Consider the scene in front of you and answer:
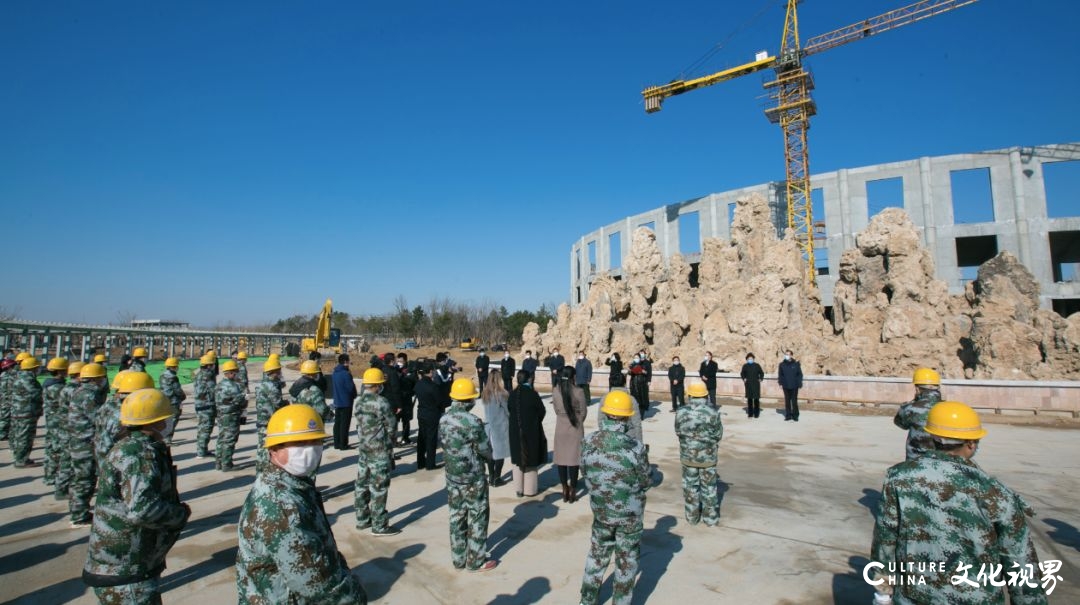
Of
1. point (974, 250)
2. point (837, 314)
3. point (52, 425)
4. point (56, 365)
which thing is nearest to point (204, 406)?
point (56, 365)

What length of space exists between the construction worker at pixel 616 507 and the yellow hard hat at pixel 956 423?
6.19 ft

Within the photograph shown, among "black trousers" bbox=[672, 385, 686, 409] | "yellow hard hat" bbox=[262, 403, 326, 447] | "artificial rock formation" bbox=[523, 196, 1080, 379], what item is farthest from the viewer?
"artificial rock formation" bbox=[523, 196, 1080, 379]

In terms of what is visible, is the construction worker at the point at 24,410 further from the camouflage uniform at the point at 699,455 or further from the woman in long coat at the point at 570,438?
the camouflage uniform at the point at 699,455

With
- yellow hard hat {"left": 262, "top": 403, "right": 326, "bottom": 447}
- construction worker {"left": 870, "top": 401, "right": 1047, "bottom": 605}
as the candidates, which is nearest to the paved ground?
construction worker {"left": 870, "top": 401, "right": 1047, "bottom": 605}

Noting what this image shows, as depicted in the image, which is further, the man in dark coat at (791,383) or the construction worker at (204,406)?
the man in dark coat at (791,383)

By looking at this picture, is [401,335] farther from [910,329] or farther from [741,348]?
[910,329]

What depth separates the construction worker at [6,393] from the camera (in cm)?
1041

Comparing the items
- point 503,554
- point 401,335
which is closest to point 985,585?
point 503,554

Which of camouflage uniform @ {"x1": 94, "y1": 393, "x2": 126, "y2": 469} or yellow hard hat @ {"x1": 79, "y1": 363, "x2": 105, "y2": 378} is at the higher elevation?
yellow hard hat @ {"x1": 79, "y1": 363, "x2": 105, "y2": 378}

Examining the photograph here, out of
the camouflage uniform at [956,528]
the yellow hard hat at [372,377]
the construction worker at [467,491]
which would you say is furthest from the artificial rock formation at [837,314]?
Result: the camouflage uniform at [956,528]

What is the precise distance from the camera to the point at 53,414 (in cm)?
753

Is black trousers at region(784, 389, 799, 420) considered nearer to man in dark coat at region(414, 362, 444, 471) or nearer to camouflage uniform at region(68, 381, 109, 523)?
man in dark coat at region(414, 362, 444, 471)

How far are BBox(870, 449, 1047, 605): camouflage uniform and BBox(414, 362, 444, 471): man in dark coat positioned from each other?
6507mm

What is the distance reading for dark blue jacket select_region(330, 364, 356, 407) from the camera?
9.71m
